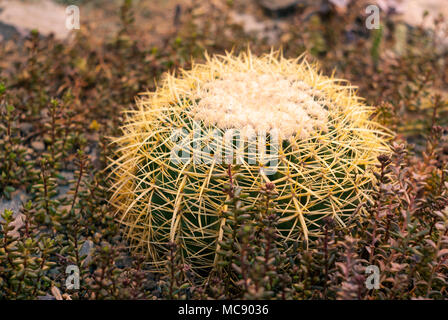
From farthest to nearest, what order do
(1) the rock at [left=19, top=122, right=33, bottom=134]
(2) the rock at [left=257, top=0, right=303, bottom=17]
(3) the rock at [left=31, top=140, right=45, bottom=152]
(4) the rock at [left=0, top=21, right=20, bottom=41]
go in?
(2) the rock at [left=257, top=0, right=303, bottom=17] < (4) the rock at [left=0, top=21, right=20, bottom=41] < (1) the rock at [left=19, top=122, right=33, bottom=134] < (3) the rock at [left=31, top=140, right=45, bottom=152]

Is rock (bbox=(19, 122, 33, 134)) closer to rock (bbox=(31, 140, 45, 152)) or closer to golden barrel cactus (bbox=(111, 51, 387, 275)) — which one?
rock (bbox=(31, 140, 45, 152))

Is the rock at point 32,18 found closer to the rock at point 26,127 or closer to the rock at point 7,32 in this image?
the rock at point 7,32

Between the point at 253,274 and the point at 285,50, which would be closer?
the point at 253,274

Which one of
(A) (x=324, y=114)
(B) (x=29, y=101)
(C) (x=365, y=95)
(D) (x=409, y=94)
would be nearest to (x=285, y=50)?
(C) (x=365, y=95)

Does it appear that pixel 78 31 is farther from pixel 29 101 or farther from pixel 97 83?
pixel 29 101

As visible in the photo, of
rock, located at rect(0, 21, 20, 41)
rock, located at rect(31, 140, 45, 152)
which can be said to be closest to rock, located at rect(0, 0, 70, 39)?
rock, located at rect(0, 21, 20, 41)
